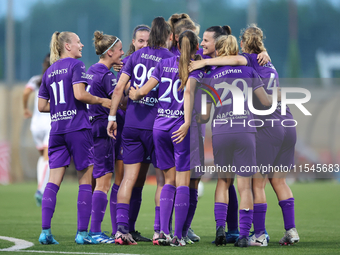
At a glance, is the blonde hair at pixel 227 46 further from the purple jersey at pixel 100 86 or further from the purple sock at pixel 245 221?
the purple sock at pixel 245 221

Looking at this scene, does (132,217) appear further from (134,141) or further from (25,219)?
(25,219)

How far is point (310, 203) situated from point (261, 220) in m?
5.51

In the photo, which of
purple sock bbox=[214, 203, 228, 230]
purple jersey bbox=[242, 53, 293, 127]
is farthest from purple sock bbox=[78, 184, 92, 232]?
purple jersey bbox=[242, 53, 293, 127]

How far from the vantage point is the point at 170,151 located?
556cm

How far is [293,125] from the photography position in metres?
5.81

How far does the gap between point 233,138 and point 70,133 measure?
64.8 inches

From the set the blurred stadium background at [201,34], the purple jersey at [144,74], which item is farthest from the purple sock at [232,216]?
the blurred stadium background at [201,34]

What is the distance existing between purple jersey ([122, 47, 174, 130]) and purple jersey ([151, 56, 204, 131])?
245 millimetres

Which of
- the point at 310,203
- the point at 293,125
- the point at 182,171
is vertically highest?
the point at 293,125

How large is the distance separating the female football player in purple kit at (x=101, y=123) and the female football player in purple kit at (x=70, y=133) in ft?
0.85

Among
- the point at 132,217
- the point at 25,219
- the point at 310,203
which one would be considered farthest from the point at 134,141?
the point at 310,203

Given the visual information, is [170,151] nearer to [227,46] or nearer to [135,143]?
[135,143]

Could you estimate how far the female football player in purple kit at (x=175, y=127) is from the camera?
5.37 meters

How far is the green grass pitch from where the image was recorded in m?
5.08
